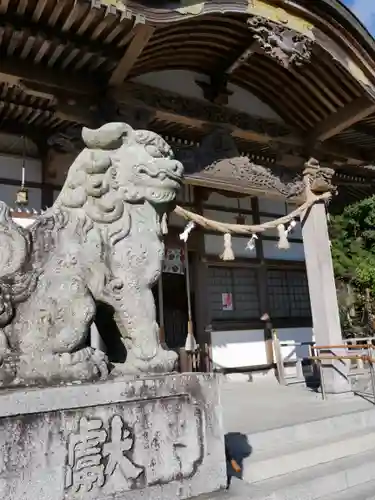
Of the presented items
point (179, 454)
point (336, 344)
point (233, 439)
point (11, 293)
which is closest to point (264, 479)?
point (233, 439)

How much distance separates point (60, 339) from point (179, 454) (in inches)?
37.2

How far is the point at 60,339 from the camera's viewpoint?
239 cm

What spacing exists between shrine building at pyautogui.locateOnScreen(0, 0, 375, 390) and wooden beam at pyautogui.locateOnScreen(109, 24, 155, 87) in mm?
16

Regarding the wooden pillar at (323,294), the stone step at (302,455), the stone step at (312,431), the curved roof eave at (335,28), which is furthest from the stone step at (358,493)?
the curved roof eave at (335,28)

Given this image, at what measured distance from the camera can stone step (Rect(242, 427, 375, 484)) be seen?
130 inches

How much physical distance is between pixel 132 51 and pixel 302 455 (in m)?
4.49

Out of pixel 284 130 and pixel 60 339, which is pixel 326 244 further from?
pixel 60 339

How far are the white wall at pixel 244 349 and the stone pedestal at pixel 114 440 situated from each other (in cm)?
643

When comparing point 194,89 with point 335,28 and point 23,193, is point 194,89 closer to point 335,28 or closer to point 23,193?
point 335,28

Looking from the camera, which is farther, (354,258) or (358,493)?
(354,258)

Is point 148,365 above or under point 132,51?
under

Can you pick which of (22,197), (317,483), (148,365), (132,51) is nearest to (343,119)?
(132,51)

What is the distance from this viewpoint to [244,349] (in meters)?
9.36

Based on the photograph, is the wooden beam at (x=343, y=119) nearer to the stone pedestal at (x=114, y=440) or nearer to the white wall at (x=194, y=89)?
the white wall at (x=194, y=89)
